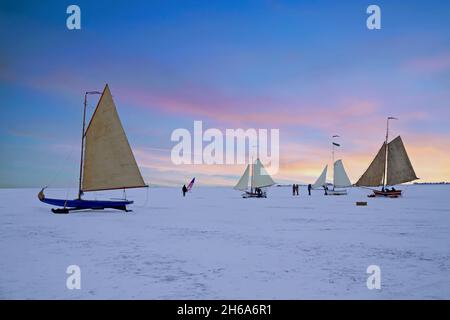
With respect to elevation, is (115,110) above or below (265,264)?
above

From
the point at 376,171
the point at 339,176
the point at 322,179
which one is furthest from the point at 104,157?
the point at 322,179

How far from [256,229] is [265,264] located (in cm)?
752

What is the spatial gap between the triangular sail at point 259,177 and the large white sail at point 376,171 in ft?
51.2

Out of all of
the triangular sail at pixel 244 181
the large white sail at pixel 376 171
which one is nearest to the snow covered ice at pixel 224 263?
the large white sail at pixel 376 171

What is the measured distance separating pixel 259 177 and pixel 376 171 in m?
18.8

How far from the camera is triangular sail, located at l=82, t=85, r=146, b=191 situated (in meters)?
25.8

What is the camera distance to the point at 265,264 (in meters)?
9.37

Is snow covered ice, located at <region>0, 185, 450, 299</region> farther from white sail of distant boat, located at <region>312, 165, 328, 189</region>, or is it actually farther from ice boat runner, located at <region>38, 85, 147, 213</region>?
white sail of distant boat, located at <region>312, 165, 328, 189</region>

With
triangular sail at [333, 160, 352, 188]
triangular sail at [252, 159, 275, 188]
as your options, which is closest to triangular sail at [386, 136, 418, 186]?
triangular sail at [333, 160, 352, 188]

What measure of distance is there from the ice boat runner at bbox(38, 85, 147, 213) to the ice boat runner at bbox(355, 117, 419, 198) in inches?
1739

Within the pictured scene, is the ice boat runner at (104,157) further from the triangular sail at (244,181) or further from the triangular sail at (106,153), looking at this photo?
the triangular sail at (244,181)

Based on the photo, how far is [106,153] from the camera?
25984 millimetres
